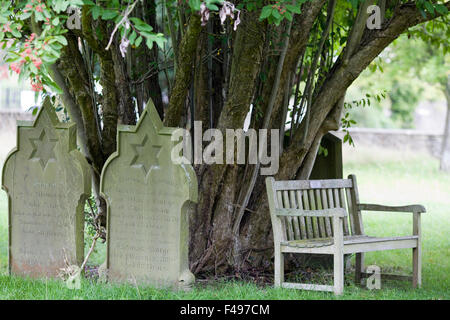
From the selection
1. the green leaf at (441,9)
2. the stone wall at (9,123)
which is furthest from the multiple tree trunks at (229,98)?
the stone wall at (9,123)

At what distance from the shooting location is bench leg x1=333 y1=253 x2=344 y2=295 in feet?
20.2

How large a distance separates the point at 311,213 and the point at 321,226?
2.53 ft

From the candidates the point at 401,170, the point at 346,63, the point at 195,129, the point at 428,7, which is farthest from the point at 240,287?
the point at 401,170

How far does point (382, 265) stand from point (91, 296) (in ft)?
14.4

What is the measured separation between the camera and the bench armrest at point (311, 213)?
6150 millimetres

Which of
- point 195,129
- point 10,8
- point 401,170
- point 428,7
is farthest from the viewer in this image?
point 401,170

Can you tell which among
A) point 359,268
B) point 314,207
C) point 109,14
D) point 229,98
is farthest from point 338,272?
point 109,14

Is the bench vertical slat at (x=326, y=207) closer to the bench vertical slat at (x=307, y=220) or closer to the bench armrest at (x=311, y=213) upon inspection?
the bench vertical slat at (x=307, y=220)

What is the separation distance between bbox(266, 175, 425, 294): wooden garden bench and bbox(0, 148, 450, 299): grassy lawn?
25 centimetres

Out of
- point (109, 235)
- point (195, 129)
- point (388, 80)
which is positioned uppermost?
point (388, 80)

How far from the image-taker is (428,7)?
638cm

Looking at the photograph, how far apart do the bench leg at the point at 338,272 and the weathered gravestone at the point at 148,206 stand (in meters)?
1.27

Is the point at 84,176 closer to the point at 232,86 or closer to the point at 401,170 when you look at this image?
the point at 232,86

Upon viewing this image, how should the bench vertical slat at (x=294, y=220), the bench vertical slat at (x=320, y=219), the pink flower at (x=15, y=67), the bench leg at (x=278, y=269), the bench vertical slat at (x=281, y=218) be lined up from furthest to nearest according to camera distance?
1. the bench vertical slat at (x=320, y=219)
2. the bench vertical slat at (x=294, y=220)
3. the bench vertical slat at (x=281, y=218)
4. the bench leg at (x=278, y=269)
5. the pink flower at (x=15, y=67)
